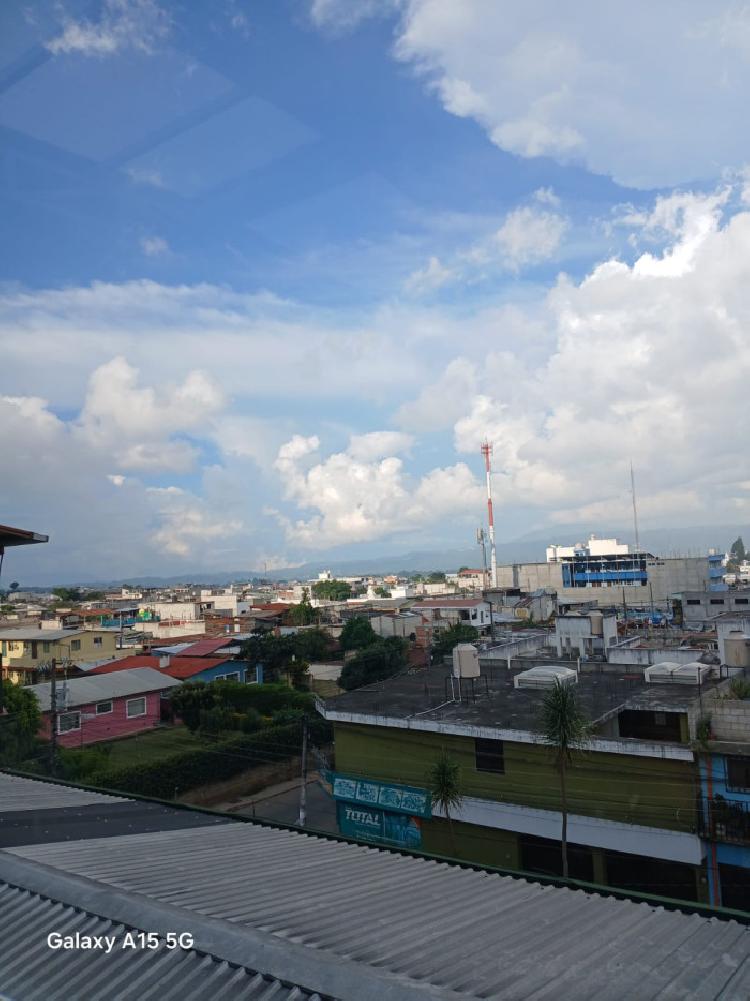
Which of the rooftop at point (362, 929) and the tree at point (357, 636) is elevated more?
the rooftop at point (362, 929)

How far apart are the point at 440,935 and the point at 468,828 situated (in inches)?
490

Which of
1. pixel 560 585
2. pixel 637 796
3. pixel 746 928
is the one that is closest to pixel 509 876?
pixel 746 928

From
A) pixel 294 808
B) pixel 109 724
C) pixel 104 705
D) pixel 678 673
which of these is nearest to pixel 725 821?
pixel 678 673

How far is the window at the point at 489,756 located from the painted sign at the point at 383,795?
4.62ft

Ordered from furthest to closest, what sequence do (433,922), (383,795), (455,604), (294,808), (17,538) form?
(455,604), (294,808), (383,795), (17,538), (433,922)

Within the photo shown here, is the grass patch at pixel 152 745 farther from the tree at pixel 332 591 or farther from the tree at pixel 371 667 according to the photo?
the tree at pixel 332 591

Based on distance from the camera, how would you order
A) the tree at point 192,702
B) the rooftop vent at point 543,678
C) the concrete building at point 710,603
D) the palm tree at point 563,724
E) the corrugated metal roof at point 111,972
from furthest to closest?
the concrete building at point 710,603
the tree at point 192,702
the rooftop vent at point 543,678
the palm tree at point 563,724
the corrugated metal roof at point 111,972

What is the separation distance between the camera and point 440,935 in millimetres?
4320

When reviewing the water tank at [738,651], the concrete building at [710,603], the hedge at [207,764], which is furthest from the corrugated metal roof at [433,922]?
the concrete building at [710,603]

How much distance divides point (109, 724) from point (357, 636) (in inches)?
878

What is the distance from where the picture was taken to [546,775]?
1489 cm

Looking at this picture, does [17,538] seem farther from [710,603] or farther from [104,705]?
[710,603]

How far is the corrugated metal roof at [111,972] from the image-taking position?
356 centimetres

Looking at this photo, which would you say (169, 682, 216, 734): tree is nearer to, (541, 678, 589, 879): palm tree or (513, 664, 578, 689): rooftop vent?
(513, 664, 578, 689): rooftop vent
